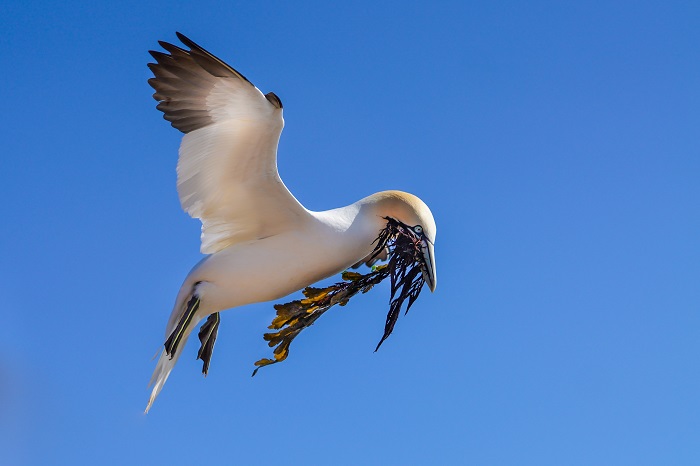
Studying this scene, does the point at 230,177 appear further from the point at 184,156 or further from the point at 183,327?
the point at 183,327

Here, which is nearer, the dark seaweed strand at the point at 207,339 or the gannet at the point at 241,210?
the gannet at the point at 241,210

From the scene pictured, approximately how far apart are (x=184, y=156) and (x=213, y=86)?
625 mm

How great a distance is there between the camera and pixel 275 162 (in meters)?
10.3

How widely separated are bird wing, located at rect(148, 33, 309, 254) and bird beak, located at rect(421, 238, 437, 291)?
104cm

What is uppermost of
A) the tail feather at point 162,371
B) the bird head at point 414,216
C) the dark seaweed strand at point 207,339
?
the bird head at point 414,216

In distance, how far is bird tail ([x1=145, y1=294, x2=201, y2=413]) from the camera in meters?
10.5

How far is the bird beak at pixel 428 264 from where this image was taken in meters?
10.2

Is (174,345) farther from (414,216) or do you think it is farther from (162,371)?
(414,216)

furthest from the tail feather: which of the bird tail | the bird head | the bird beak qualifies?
the bird beak

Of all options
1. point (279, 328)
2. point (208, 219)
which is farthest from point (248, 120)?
point (279, 328)

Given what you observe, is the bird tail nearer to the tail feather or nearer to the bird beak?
the tail feather

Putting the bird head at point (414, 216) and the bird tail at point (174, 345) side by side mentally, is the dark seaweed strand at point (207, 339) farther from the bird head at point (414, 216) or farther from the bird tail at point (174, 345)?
the bird head at point (414, 216)

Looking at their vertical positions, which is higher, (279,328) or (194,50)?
(194,50)

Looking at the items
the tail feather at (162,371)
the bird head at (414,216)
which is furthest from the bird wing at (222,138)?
the tail feather at (162,371)
